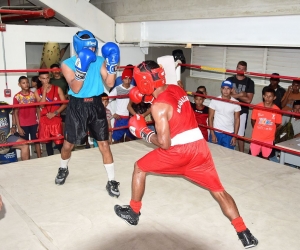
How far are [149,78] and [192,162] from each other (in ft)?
1.85

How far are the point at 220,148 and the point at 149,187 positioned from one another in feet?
4.16

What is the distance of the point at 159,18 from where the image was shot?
466 centimetres

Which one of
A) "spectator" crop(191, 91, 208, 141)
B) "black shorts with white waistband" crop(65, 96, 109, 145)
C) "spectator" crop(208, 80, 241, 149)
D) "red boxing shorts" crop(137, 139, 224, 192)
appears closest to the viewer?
"red boxing shorts" crop(137, 139, 224, 192)

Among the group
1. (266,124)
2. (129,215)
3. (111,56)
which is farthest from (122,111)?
(129,215)

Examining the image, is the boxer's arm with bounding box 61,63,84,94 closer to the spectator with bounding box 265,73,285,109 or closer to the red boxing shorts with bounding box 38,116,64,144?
the red boxing shorts with bounding box 38,116,64,144

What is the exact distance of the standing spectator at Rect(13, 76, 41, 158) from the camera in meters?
4.24

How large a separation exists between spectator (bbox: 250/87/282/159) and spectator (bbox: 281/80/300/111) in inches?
42.2

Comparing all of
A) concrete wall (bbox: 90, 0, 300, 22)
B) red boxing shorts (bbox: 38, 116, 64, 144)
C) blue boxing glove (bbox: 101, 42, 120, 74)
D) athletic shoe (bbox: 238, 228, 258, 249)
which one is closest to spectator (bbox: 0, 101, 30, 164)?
red boxing shorts (bbox: 38, 116, 64, 144)

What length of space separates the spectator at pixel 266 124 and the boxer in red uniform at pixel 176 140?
187 cm

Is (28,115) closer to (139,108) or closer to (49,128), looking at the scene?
(49,128)

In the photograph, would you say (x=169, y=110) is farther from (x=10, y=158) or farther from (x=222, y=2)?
(x=10, y=158)

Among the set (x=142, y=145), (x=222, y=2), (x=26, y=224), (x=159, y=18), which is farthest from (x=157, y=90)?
(x=159, y=18)

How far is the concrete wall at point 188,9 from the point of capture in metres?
3.39

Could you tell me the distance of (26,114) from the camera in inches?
173
